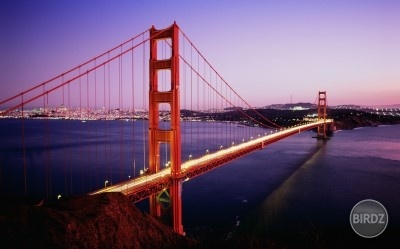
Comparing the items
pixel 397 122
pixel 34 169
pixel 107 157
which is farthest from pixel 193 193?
pixel 397 122

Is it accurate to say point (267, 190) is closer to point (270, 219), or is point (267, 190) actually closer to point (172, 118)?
point (270, 219)

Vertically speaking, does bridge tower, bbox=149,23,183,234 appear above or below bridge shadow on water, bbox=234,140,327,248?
above

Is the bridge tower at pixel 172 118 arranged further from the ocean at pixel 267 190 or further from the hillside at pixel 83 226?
the hillside at pixel 83 226

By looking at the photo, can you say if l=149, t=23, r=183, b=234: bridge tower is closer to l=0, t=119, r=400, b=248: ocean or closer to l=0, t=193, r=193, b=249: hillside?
l=0, t=119, r=400, b=248: ocean

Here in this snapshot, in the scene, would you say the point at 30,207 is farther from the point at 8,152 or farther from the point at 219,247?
the point at 8,152

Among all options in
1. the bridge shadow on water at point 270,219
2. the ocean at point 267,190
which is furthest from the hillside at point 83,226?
the bridge shadow on water at point 270,219

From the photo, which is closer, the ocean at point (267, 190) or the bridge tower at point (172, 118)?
the bridge tower at point (172, 118)

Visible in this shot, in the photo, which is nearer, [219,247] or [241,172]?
[219,247]

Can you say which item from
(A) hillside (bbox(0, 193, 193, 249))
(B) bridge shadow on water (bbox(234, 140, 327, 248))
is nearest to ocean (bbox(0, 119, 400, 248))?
(B) bridge shadow on water (bbox(234, 140, 327, 248))
